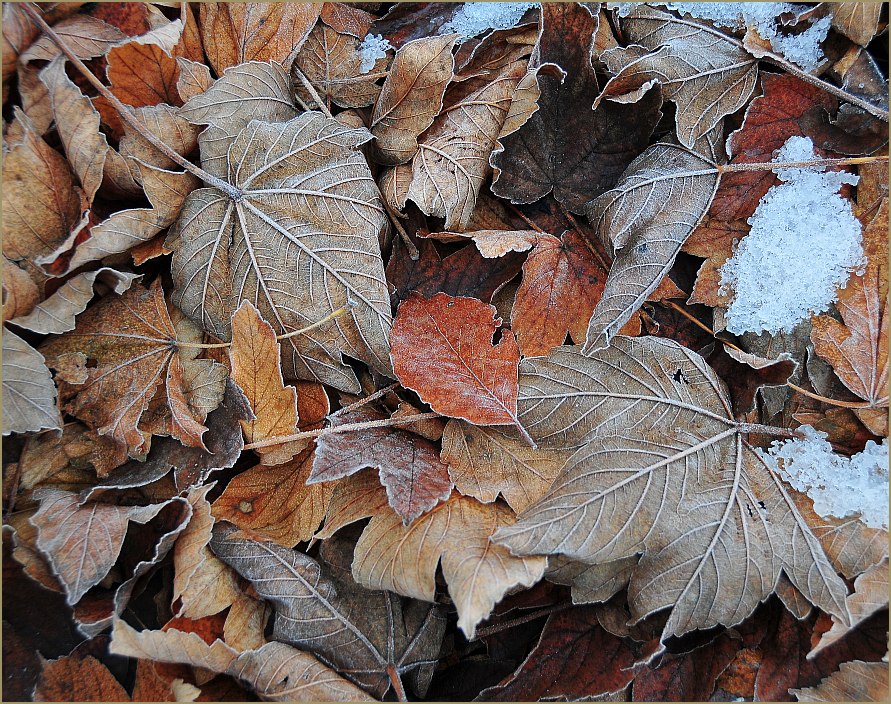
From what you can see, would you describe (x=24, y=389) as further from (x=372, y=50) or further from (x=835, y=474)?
(x=835, y=474)

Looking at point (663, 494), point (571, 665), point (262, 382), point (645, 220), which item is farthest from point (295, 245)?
point (571, 665)

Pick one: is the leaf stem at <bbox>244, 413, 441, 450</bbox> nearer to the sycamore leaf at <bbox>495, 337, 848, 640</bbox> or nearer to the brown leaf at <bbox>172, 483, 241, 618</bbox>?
the brown leaf at <bbox>172, 483, 241, 618</bbox>

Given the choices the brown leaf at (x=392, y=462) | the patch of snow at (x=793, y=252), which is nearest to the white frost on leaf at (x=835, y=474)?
the patch of snow at (x=793, y=252)

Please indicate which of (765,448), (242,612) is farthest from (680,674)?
(242,612)

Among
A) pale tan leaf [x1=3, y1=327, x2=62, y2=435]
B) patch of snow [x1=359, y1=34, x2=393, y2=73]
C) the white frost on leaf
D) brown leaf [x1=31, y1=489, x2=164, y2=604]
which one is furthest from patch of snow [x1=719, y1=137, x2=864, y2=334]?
pale tan leaf [x1=3, y1=327, x2=62, y2=435]

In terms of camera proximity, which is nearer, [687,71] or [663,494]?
[663,494]
